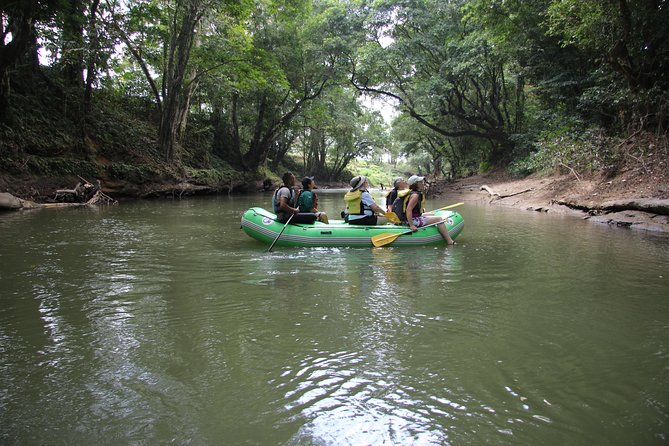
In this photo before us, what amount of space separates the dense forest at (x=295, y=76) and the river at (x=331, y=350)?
8235mm

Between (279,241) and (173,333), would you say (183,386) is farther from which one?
(279,241)

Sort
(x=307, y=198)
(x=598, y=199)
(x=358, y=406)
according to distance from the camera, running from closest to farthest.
A: (x=358, y=406) < (x=307, y=198) < (x=598, y=199)

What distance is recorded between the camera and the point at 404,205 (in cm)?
Answer: 805

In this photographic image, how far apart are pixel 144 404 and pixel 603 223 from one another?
35.3ft

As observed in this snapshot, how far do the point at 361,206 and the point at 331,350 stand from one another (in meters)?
4.77

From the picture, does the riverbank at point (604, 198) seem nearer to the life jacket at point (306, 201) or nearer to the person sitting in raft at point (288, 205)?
the life jacket at point (306, 201)

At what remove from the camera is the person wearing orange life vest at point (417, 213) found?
25.1ft

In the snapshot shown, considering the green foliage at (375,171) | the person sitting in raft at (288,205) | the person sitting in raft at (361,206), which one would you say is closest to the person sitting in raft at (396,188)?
→ the person sitting in raft at (361,206)

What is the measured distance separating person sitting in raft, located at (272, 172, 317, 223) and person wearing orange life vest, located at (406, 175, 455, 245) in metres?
1.73

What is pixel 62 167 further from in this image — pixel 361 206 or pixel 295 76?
pixel 295 76

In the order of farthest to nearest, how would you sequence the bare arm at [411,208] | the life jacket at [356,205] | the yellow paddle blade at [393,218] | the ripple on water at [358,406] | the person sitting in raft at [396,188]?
the person sitting in raft at [396,188] < the yellow paddle blade at [393,218] < the life jacket at [356,205] < the bare arm at [411,208] < the ripple on water at [358,406]

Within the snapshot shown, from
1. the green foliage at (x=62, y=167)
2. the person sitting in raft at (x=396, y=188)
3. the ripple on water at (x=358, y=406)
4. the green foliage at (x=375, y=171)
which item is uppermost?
the green foliage at (x=375, y=171)

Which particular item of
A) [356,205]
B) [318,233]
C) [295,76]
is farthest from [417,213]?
[295,76]

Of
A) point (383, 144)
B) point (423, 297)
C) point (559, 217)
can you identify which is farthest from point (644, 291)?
point (383, 144)
